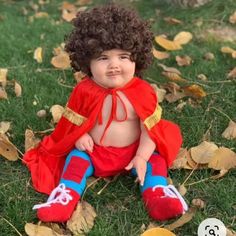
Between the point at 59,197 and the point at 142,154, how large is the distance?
16.0 inches

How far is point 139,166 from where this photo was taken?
7.75ft

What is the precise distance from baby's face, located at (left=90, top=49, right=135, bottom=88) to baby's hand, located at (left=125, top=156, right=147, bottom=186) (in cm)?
33

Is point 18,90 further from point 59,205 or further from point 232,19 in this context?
point 232,19

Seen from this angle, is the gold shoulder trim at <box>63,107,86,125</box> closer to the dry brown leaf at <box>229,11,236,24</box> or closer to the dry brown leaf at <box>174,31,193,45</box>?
the dry brown leaf at <box>174,31,193,45</box>

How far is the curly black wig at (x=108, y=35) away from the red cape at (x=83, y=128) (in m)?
0.12

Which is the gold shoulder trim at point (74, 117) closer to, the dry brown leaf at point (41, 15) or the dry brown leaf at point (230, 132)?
the dry brown leaf at point (230, 132)

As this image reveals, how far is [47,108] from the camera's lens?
307cm

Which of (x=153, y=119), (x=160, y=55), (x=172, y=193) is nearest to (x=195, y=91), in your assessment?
(x=160, y=55)

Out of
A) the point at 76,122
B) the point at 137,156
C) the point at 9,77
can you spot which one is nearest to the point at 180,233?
the point at 137,156

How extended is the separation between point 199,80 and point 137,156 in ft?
3.86

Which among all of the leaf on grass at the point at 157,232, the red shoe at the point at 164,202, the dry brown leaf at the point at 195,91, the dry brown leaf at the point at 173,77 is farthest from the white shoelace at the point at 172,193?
the dry brown leaf at the point at 173,77

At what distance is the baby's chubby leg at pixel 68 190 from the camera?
86.5 inches

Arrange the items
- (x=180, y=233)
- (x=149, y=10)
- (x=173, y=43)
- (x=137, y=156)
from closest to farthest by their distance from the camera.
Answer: (x=180, y=233), (x=137, y=156), (x=173, y=43), (x=149, y=10)

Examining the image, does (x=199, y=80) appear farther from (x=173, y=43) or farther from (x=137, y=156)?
(x=137, y=156)
